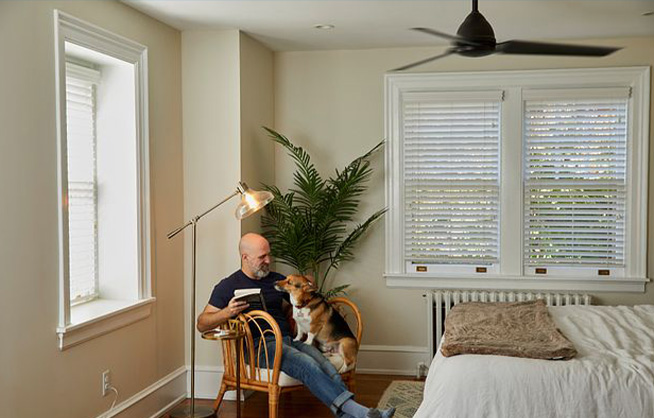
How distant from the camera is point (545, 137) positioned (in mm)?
5637

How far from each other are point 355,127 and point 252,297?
1983mm

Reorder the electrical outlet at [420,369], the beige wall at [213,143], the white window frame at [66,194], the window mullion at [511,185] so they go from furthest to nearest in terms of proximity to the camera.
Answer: the electrical outlet at [420,369] → the window mullion at [511,185] → the beige wall at [213,143] → the white window frame at [66,194]

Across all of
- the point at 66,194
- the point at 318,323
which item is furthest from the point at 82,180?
the point at 318,323

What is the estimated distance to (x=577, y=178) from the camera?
5.62m

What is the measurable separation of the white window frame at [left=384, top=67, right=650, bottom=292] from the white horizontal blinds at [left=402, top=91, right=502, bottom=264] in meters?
0.07

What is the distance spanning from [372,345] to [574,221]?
181 centimetres

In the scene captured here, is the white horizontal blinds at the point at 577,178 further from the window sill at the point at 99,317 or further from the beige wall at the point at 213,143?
the window sill at the point at 99,317

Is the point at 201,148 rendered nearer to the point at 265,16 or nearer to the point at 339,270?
the point at 265,16

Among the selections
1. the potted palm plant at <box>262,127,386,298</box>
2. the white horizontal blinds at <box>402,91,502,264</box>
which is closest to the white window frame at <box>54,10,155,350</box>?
the potted palm plant at <box>262,127,386,298</box>

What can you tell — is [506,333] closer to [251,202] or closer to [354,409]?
[354,409]

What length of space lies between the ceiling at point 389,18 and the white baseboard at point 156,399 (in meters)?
2.33

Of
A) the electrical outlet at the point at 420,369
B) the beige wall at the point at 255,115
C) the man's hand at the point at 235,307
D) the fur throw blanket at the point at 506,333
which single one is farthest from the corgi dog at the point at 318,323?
the electrical outlet at the point at 420,369

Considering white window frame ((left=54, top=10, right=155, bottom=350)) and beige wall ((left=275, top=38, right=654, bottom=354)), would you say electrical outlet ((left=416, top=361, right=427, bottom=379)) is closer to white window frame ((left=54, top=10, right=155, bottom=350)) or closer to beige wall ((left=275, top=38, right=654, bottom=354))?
beige wall ((left=275, top=38, right=654, bottom=354))

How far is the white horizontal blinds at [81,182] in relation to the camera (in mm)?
4258
